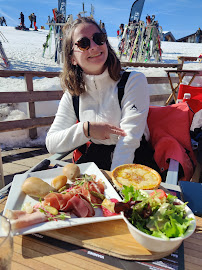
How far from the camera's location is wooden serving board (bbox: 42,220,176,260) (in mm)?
727

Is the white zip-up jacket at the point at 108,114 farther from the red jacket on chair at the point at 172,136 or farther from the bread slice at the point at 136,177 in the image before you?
the bread slice at the point at 136,177

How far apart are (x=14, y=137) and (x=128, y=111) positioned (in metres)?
3.05

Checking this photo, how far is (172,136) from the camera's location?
1777 mm

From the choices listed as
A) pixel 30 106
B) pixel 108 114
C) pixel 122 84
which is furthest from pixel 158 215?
pixel 30 106

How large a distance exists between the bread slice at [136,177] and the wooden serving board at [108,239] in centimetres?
22

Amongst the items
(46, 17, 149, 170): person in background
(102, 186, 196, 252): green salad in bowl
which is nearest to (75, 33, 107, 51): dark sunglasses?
(46, 17, 149, 170): person in background

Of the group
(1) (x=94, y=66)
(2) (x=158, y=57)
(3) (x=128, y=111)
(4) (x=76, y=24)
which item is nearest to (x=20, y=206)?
(3) (x=128, y=111)

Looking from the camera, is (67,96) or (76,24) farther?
(67,96)

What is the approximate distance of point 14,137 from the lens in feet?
13.4

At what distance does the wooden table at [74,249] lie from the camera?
27.2 inches

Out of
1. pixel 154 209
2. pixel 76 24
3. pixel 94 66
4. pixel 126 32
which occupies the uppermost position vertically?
pixel 126 32

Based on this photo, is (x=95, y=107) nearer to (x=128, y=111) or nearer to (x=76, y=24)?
(x=128, y=111)

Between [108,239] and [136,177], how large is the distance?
0.38m

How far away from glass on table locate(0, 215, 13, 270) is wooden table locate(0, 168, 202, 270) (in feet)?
0.52
